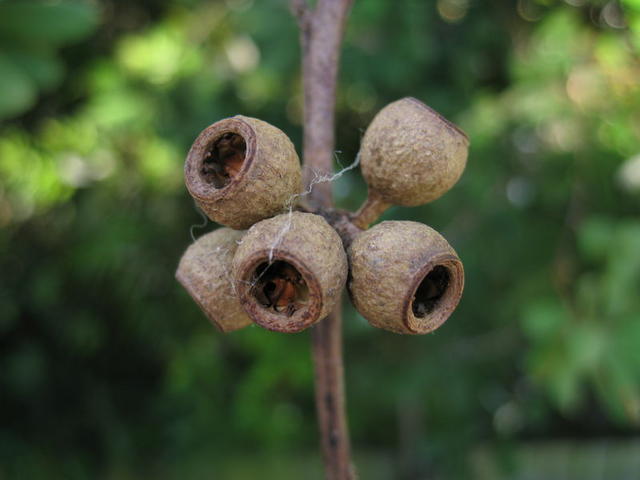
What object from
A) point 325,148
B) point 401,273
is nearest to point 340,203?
point 325,148

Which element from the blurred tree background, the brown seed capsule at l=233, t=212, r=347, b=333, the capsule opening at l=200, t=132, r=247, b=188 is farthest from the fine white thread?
the blurred tree background

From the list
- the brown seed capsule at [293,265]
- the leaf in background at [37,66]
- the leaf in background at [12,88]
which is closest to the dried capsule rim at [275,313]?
the brown seed capsule at [293,265]

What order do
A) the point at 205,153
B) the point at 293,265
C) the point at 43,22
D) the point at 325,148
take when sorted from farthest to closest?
the point at 43,22 < the point at 325,148 < the point at 205,153 < the point at 293,265

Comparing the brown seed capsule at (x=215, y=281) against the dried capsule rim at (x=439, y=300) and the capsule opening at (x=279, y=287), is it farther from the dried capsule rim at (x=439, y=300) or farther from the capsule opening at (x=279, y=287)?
the dried capsule rim at (x=439, y=300)

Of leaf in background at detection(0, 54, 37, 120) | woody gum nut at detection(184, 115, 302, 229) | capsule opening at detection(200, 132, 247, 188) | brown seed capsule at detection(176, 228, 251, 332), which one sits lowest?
brown seed capsule at detection(176, 228, 251, 332)

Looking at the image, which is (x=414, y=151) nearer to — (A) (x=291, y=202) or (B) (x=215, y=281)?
(A) (x=291, y=202)

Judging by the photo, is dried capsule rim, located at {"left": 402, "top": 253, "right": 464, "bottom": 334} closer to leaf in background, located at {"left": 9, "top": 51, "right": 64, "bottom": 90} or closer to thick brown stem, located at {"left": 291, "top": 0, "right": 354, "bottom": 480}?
thick brown stem, located at {"left": 291, "top": 0, "right": 354, "bottom": 480}

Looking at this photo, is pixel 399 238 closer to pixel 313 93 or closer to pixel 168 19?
pixel 313 93
